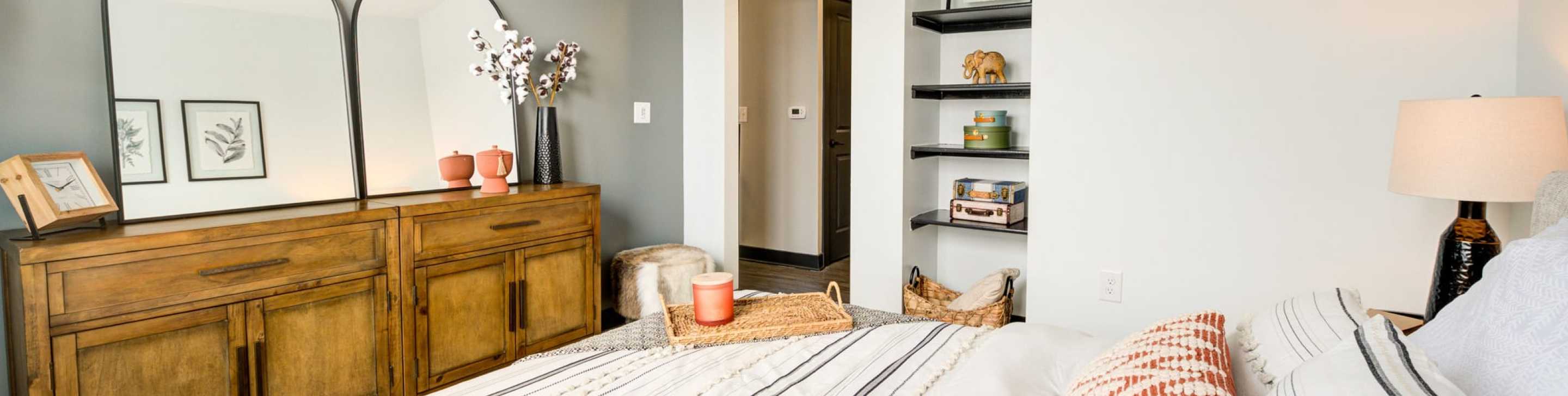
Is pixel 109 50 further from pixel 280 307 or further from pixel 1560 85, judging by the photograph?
pixel 1560 85

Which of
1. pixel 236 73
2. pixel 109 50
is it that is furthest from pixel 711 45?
pixel 109 50

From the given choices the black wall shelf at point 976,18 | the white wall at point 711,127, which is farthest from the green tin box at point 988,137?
the white wall at point 711,127

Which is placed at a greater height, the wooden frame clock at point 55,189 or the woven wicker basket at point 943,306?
the wooden frame clock at point 55,189

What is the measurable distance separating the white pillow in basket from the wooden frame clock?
267 cm

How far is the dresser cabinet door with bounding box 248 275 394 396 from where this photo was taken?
2.28 m

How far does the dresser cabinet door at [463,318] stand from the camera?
2668 mm

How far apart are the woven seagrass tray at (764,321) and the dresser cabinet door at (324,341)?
1140mm

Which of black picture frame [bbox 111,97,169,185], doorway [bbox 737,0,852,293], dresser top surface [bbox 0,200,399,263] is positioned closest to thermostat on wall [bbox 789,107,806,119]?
doorway [bbox 737,0,852,293]

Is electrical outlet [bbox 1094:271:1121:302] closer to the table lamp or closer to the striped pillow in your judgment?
the table lamp

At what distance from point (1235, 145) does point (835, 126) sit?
9.26 feet

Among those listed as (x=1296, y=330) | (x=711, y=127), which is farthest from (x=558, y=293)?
(x=1296, y=330)

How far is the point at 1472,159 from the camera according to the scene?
172cm

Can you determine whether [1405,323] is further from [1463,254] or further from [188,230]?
[188,230]

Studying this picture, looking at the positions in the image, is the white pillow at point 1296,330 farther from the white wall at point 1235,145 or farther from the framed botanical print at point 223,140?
the framed botanical print at point 223,140
